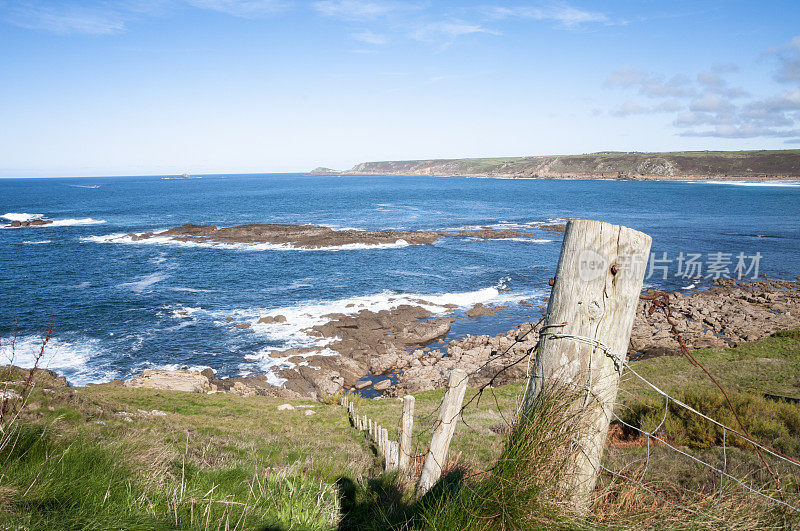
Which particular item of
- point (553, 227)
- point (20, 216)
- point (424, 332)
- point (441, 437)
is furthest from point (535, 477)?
point (20, 216)

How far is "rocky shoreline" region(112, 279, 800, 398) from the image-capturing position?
1930 centimetres

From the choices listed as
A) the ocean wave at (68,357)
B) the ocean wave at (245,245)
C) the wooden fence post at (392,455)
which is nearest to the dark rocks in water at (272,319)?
the ocean wave at (68,357)

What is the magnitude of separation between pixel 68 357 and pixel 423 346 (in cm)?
1864

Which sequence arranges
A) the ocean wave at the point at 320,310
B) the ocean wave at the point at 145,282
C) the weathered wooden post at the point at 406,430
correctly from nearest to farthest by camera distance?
the weathered wooden post at the point at 406,430
the ocean wave at the point at 320,310
the ocean wave at the point at 145,282

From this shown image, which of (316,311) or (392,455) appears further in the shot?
(316,311)

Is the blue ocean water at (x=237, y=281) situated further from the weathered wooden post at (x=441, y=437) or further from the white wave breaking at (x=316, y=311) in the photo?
the weathered wooden post at (x=441, y=437)

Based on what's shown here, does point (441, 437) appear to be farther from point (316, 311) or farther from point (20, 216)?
point (20, 216)

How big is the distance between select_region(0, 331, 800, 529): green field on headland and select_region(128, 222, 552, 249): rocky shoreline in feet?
134

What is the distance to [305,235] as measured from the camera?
5634 cm

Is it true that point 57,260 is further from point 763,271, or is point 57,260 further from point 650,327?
point 763,271

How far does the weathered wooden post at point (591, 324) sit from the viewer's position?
2.29m

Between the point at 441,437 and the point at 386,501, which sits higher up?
the point at 441,437

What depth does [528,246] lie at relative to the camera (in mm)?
49938

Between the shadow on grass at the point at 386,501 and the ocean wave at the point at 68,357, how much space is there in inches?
760
